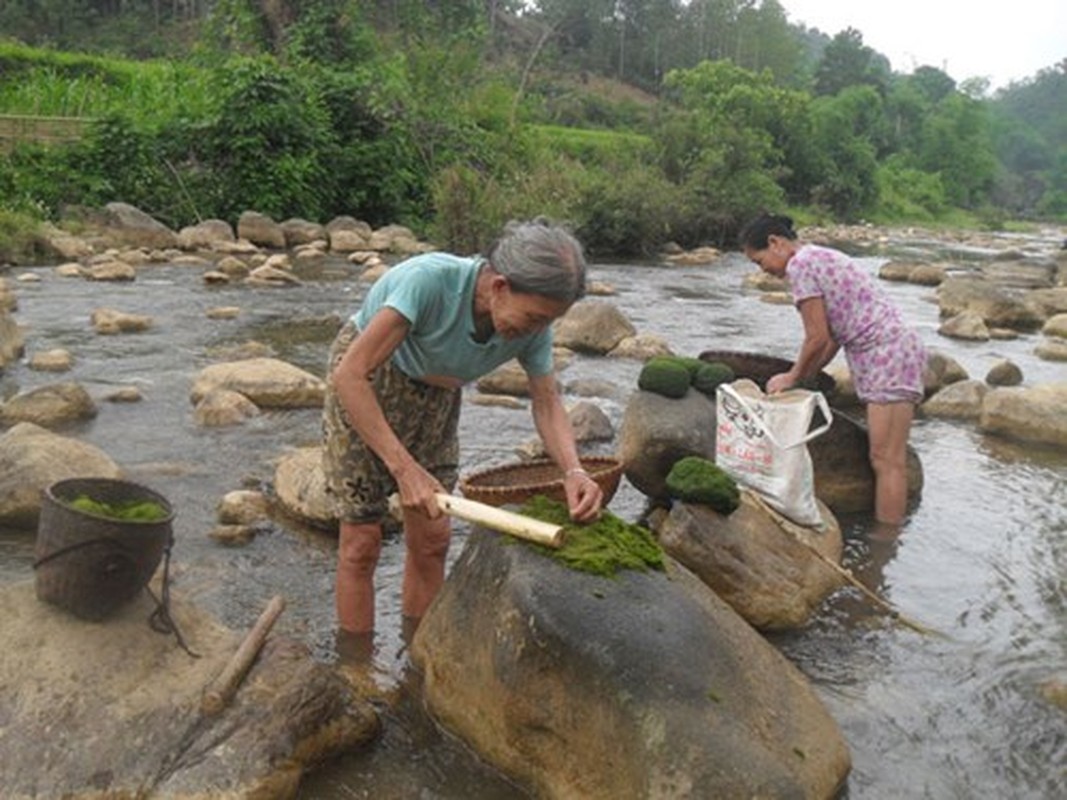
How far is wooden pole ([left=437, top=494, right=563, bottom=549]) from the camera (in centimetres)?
388

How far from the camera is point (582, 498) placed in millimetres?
4285

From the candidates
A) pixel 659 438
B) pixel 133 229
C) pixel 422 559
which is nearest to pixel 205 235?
pixel 133 229

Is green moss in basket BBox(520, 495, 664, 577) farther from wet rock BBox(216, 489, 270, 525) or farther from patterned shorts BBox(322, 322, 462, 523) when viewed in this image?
wet rock BBox(216, 489, 270, 525)

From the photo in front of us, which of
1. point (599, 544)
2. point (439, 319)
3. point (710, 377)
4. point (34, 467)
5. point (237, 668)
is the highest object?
point (439, 319)

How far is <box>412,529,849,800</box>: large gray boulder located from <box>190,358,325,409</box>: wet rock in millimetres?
5240

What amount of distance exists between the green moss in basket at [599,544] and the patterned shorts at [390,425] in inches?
21.7

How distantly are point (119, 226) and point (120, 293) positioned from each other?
581 centimetres

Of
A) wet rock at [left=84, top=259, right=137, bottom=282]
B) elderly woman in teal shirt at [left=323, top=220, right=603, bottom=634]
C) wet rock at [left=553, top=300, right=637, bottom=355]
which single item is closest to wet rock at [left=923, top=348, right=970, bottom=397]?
wet rock at [left=553, top=300, right=637, bottom=355]

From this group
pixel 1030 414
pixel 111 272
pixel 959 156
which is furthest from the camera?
pixel 959 156

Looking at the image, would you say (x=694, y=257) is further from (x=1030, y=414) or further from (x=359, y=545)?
(x=359, y=545)

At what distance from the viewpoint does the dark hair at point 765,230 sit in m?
7.05

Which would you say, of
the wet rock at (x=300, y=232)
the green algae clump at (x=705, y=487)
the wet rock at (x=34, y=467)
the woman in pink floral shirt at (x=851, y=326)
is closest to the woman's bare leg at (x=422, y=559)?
the green algae clump at (x=705, y=487)

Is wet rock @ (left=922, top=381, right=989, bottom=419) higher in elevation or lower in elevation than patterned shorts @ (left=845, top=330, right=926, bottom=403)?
lower

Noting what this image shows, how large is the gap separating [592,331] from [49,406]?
6751mm
